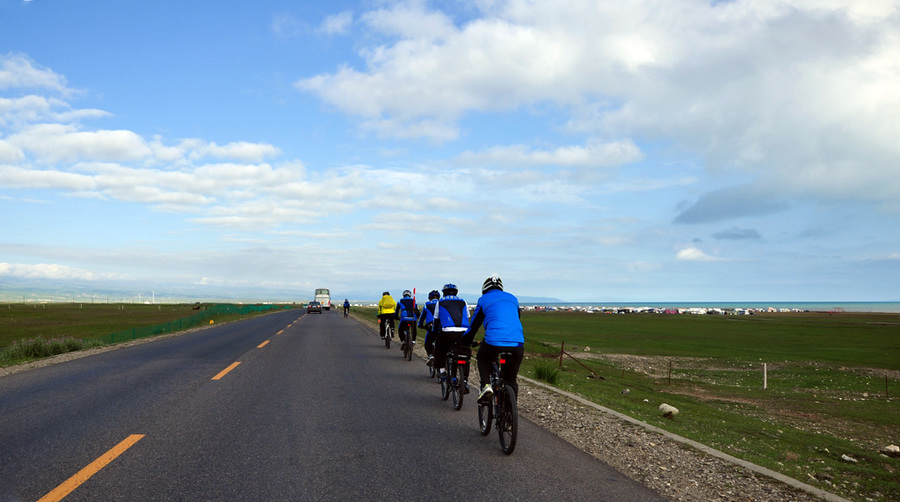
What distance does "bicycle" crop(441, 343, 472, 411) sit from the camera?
990 centimetres

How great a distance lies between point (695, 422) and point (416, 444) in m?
8.64

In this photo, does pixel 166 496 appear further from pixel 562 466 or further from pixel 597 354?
pixel 597 354

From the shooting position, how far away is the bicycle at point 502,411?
6.84 m

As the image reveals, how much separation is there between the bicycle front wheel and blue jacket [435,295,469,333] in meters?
3.56

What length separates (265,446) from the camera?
22.3 ft

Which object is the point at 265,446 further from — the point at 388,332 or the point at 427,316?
the point at 388,332

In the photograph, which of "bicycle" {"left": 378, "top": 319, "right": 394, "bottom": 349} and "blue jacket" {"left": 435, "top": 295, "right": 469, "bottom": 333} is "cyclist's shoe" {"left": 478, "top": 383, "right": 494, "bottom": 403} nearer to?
"blue jacket" {"left": 435, "top": 295, "right": 469, "bottom": 333}

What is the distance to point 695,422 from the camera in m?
13.1

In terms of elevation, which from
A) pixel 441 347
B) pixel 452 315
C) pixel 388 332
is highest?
pixel 452 315

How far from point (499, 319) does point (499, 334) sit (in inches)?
7.9

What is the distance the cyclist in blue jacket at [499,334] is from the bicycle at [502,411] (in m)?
0.07

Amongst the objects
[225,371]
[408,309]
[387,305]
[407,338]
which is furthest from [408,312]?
[225,371]

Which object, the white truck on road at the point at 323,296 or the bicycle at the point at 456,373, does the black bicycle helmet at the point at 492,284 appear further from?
the white truck on road at the point at 323,296

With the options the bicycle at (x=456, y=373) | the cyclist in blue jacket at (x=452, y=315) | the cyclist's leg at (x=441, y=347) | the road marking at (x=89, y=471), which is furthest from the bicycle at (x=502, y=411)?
the road marking at (x=89, y=471)
